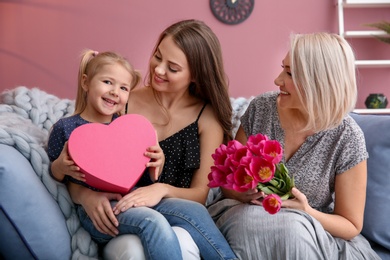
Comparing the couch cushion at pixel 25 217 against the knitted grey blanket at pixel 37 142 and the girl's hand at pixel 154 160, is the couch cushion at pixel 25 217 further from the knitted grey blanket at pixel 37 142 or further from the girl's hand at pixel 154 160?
the girl's hand at pixel 154 160

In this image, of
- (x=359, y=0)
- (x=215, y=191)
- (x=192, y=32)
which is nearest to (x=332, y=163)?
(x=215, y=191)

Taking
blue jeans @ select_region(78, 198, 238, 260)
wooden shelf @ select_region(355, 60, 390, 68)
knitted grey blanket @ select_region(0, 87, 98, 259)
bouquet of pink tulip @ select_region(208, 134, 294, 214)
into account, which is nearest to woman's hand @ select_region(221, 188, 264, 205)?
bouquet of pink tulip @ select_region(208, 134, 294, 214)

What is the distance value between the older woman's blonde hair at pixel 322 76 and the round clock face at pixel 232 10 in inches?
132

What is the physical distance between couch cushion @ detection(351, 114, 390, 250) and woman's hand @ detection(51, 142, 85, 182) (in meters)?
0.94

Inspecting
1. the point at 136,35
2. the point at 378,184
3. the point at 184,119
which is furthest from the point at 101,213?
the point at 136,35

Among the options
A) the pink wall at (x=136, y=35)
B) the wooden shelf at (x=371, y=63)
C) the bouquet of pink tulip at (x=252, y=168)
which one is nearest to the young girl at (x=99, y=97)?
the bouquet of pink tulip at (x=252, y=168)

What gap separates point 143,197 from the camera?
1.62m

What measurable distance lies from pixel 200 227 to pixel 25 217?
476mm

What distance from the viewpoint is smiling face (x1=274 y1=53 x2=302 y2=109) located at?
1774mm

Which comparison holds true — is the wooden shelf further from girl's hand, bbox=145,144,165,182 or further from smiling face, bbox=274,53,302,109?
girl's hand, bbox=145,144,165,182

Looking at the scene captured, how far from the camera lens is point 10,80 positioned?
16.4 feet

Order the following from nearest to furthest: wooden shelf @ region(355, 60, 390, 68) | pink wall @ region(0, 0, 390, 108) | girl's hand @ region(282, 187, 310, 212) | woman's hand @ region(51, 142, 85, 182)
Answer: woman's hand @ region(51, 142, 85, 182) → girl's hand @ region(282, 187, 310, 212) → wooden shelf @ region(355, 60, 390, 68) → pink wall @ region(0, 0, 390, 108)

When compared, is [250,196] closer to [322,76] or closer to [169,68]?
[322,76]

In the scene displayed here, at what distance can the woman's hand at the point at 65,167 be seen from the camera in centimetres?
154
